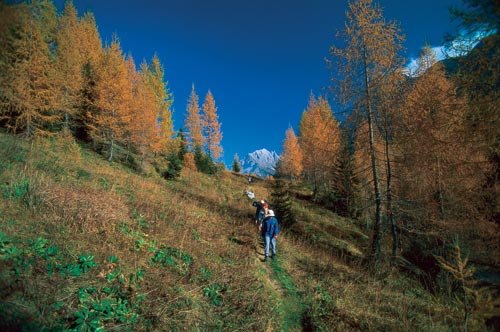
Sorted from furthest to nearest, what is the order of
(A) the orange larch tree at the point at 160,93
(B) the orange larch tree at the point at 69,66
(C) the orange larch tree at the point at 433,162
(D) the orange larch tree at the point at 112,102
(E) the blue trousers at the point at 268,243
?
(A) the orange larch tree at the point at 160,93
(D) the orange larch tree at the point at 112,102
(B) the orange larch tree at the point at 69,66
(C) the orange larch tree at the point at 433,162
(E) the blue trousers at the point at 268,243

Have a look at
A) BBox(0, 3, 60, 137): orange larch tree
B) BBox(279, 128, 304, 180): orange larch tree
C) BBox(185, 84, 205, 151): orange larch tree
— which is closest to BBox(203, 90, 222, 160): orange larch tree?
BBox(185, 84, 205, 151): orange larch tree

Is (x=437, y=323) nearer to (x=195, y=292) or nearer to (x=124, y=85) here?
(x=195, y=292)

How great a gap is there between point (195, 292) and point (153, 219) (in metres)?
3.54

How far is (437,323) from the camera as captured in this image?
5.94m

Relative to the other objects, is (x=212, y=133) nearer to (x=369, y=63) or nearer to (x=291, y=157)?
(x=291, y=157)

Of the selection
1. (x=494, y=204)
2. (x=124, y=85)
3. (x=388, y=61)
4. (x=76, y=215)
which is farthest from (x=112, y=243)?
(x=124, y=85)

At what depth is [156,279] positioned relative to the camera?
5.12 m

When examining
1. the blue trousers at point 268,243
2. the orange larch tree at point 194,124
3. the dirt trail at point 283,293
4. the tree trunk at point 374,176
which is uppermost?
the orange larch tree at point 194,124

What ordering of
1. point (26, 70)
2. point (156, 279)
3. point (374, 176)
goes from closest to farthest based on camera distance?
point (156, 279), point (374, 176), point (26, 70)

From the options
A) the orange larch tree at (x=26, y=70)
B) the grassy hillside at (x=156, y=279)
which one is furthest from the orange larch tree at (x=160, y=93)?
the grassy hillside at (x=156, y=279)

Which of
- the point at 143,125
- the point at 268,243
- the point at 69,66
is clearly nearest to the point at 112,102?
the point at 143,125

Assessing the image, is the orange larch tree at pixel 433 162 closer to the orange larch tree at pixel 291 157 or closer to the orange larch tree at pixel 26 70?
the orange larch tree at pixel 26 70

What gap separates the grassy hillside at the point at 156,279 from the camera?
381cm

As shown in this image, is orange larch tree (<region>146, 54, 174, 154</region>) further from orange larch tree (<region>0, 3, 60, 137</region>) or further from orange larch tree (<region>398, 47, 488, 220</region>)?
orange larch tree (<region>398, 47, 488, 220</region>)
